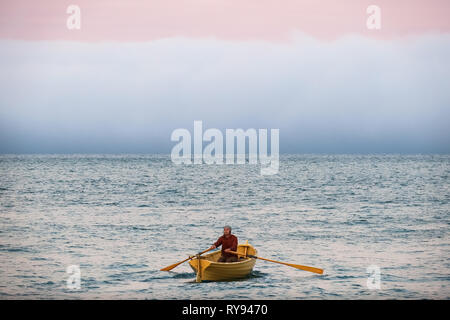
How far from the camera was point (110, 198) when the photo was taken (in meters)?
48.6

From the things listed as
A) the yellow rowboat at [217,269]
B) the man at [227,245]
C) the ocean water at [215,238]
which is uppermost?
the man at [227,245]

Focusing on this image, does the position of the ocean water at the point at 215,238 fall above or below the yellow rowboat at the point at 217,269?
below

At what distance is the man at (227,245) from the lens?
1698 cm

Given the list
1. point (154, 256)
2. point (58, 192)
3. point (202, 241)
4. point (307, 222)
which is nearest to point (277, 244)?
point (202, 241)

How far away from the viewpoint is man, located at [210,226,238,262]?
16980 mm

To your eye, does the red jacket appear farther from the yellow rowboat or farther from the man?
the yellow rowboat

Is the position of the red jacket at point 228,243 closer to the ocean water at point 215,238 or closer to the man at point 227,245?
the man at point 227,245

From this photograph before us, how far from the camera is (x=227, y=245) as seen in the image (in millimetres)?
17156

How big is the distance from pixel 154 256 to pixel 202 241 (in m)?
4.33

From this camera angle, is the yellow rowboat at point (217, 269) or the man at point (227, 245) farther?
the man at point (227, 245)

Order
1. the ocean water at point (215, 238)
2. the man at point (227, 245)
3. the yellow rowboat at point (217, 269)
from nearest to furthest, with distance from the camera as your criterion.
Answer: the ocean water at point (215, 238) → the yellow rowboat at point (217, 269) → the man at point (227, 245)

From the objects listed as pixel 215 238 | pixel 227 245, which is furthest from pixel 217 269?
pixel 215 238

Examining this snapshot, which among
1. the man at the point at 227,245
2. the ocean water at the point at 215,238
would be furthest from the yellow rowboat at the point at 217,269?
the man at the point at 227,245

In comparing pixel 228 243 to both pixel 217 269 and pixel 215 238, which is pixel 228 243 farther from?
pixel 215 238
